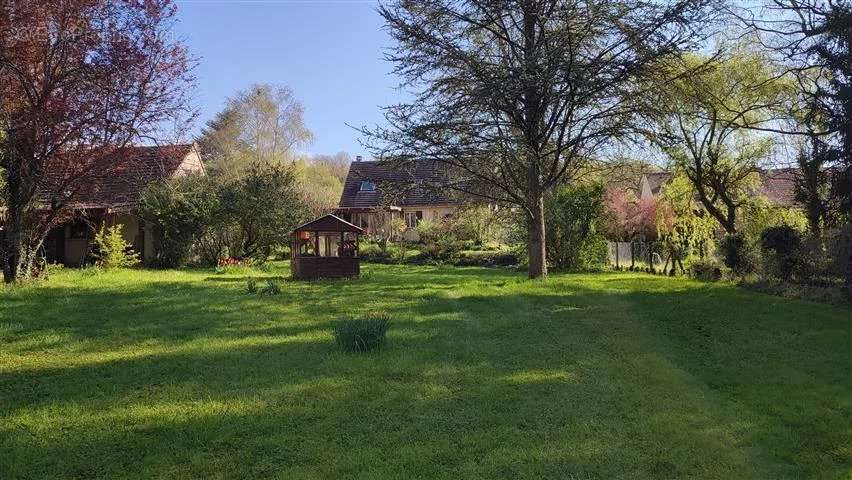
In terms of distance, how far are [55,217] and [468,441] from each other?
14566 millimetres

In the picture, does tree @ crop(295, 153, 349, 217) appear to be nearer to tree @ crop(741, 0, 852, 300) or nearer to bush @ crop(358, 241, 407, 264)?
bush @ crop(358, 241, 407, 264)

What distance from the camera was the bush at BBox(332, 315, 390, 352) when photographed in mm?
7387

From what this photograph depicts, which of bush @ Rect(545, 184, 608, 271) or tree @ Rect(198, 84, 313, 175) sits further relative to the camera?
tree @ Rect(198, 84, 313, 175)

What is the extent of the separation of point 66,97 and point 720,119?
18.2 meters

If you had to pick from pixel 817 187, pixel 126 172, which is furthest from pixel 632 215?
pixel 126 172

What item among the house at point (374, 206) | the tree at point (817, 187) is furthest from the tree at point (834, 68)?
the house at point (374, 206)

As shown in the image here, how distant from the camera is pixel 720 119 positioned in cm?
1861

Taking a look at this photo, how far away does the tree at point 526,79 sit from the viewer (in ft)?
44.6

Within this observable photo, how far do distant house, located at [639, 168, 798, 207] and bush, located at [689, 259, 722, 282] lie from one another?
2741 millimetres

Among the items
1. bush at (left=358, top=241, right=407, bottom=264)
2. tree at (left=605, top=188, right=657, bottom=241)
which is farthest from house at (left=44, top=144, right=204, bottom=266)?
tree at (left=605, top=188, right=657, bottom=241)

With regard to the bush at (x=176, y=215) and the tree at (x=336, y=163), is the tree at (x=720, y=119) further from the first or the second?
the tree at (x=336, y=163)

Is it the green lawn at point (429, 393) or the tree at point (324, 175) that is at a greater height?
the tree at point (324, 175)

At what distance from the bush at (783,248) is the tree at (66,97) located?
596 inches

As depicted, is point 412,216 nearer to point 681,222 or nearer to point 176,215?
point 176,215
